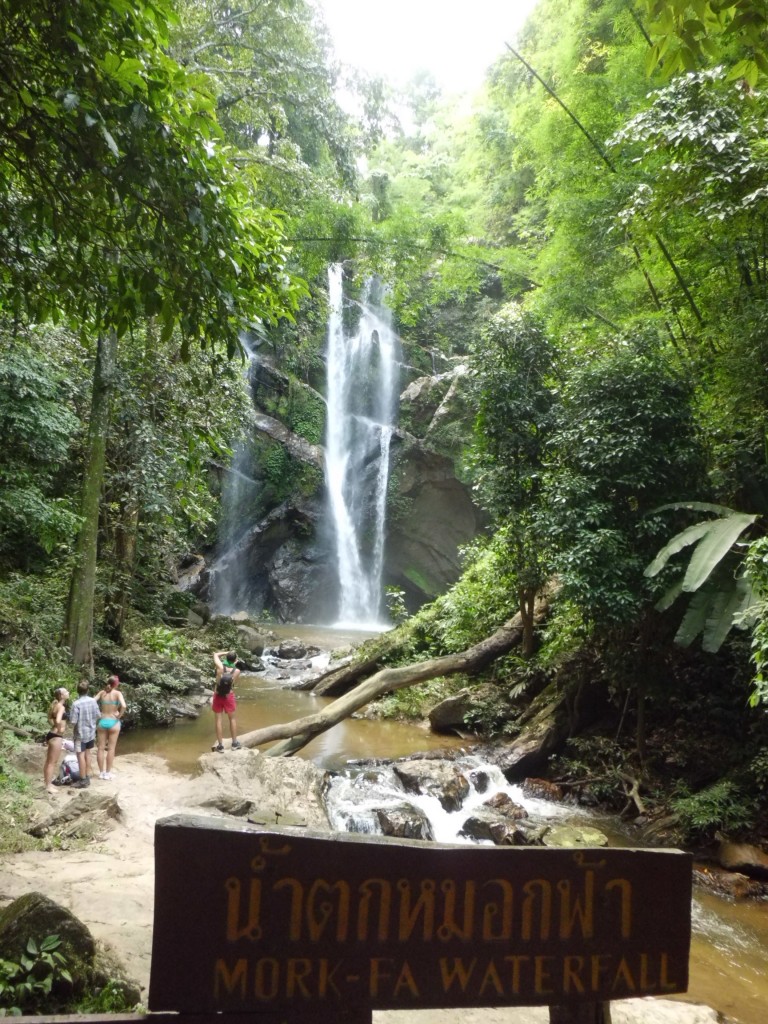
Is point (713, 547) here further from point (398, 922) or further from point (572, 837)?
point (398, 922)

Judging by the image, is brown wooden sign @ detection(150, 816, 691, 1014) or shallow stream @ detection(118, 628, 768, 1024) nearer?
brown wooden sign @ detection(150, 816, 691, 1014)

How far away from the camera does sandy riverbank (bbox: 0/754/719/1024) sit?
373cm

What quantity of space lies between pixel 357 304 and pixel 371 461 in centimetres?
673

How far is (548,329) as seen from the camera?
410 inches

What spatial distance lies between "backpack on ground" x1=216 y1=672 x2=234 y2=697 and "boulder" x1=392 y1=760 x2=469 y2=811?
2.32m

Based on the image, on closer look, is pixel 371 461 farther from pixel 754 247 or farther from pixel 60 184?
pixel 60 184

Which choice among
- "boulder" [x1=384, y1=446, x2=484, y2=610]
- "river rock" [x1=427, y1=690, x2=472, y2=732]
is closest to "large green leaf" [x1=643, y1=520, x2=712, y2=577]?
"river rock" [x1=427, y1=690, x2=472, y2=732]

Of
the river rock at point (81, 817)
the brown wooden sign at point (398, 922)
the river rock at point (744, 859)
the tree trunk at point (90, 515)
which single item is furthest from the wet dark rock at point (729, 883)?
the tree trunk at point (90, 515)

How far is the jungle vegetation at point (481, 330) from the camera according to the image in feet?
11.0

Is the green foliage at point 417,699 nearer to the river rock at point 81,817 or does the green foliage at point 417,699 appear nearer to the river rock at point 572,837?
the river rock at point 572,837

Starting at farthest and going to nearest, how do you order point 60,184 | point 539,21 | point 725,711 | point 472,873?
point 539,21 → point 725,711 → point 60,184 → point 472,873

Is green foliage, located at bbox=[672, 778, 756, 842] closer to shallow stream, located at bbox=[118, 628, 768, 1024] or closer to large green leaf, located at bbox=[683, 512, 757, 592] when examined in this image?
shallow stream, located at bbox=[118, 628, 768, 1024]

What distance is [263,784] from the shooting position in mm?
7090

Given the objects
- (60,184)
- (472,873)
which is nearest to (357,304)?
(60,184)
